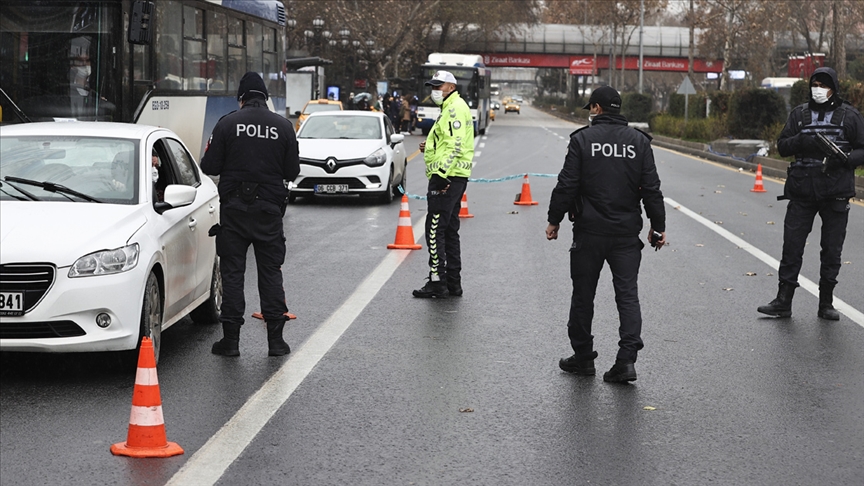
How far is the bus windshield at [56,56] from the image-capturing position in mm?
14727

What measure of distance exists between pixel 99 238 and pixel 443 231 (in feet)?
13.1

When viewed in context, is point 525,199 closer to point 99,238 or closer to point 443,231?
point 443,231

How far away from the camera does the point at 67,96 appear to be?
14.9 metres

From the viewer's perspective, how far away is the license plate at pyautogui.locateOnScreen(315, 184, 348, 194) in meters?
19.2

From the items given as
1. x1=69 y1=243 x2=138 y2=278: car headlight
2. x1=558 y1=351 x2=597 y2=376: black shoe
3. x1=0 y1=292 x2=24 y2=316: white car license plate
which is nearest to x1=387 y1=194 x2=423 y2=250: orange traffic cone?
x1=558 y1=351 x2=597 y2=376: black shoe

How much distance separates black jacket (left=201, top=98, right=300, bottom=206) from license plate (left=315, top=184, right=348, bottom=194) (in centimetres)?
1119

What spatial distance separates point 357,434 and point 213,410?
2.86 feet

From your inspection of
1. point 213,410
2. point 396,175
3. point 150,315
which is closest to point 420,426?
point 213,410

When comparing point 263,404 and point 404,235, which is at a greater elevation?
point 404,235

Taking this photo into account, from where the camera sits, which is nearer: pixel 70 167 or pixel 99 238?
pixel 99 238

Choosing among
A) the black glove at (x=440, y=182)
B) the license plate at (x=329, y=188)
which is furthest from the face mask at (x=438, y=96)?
the license plate at (x=329, y=188)

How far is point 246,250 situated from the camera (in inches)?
313

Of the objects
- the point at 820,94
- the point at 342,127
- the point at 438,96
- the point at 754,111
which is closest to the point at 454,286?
the point at 438,96

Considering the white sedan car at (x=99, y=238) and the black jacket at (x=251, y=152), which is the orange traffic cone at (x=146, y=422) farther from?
the black jacket at (x=251, y=152)
